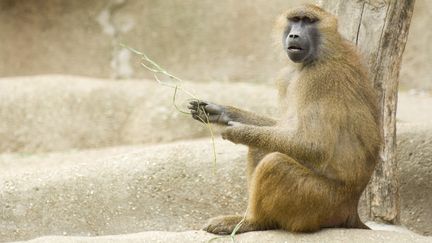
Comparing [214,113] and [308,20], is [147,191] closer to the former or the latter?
[214,113]

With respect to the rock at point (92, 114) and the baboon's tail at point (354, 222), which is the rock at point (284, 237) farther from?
the rock at point (92, 114)

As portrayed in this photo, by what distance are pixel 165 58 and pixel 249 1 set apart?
1.45 m

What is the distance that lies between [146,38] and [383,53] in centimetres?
617

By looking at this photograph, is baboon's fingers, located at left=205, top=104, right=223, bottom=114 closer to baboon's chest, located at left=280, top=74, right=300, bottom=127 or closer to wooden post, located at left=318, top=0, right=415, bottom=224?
baboon's chest, located at left=280, top=74, right=300, bottom=127

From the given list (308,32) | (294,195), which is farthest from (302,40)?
(294,195)

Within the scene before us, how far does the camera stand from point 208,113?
668cm

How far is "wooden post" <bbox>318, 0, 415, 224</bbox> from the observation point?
7422 millimetres

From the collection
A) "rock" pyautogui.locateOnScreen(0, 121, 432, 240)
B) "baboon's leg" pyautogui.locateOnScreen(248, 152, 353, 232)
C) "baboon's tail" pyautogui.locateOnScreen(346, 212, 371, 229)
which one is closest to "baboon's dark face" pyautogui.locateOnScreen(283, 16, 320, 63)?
"baboon's leg" pyautogui.locateOnScreen(248, 152, 353, 232)

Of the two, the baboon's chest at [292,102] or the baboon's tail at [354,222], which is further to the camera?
the baboon's tail at [354,222]

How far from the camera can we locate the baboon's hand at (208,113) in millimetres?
6652

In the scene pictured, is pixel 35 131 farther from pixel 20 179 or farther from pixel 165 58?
pixel 20 179

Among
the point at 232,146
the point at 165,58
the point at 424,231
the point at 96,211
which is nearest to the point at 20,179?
the point at 96,211

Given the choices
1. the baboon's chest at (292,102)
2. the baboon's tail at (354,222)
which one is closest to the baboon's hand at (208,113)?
the baboon's chest at (292,102)

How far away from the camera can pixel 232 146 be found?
8.84 metres
